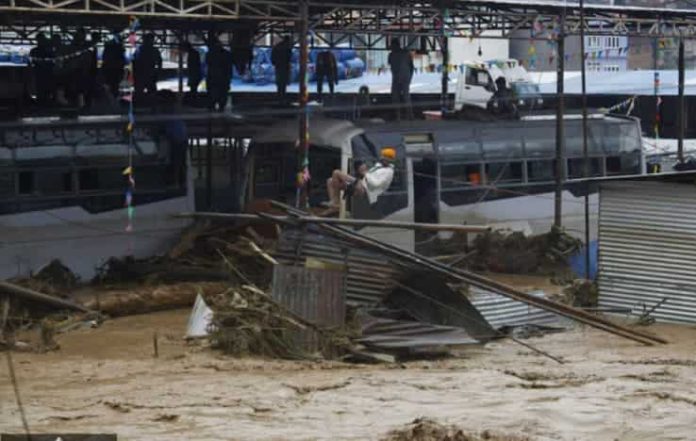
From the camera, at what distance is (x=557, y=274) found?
22969mm

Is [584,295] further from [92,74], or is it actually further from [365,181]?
[92,74]

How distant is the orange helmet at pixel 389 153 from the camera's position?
23.2 meters

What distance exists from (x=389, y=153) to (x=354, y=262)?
22.0ft

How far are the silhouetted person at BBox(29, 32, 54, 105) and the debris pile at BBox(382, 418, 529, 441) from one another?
1846 centimetres

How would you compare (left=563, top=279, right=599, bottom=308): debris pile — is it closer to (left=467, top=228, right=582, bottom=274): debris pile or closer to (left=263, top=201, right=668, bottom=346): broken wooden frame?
(left=263, top=201, right=668, bottom=346): broken wooden frame

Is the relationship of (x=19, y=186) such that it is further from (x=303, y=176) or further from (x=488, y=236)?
(x=488, y=236)

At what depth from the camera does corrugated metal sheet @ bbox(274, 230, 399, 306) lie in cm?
1675

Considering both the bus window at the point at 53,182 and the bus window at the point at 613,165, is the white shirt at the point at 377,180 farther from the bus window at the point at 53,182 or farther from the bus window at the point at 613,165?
the bus window at the point at 613,165

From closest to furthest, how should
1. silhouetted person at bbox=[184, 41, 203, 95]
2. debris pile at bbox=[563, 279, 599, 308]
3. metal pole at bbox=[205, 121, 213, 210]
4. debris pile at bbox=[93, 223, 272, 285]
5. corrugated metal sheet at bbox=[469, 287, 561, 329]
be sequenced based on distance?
corrugated metal sheet at bbox=[469, 287, 561, 329] < debris pile at bbox=[563, 279, 599, 308] < debris pile at bbox=[93, 223, 272, 285] < metal pole at bbox=[205, 121, 213, 210] < silhouetted person at bbox=[184, 41, 203, 95]

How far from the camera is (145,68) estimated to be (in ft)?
94.0

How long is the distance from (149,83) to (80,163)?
704cm

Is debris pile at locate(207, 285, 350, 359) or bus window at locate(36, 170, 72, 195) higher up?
bus window at locate(36, 170, 72, 195)

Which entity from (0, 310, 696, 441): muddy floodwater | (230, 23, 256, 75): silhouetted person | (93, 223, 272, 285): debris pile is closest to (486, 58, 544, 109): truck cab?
(230, 23, 256, 75): silhouetted person

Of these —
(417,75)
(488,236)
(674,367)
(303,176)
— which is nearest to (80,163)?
(303,176)
